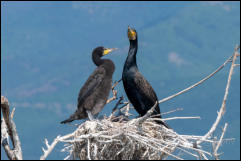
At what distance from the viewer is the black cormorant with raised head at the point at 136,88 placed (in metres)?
7.26

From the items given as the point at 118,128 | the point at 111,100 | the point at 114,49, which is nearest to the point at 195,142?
the point at 118,128

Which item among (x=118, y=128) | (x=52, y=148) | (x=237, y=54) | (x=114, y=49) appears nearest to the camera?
(x=52, y=148)

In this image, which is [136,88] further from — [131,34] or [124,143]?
[124,143]

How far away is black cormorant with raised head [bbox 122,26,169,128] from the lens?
7.26 meters

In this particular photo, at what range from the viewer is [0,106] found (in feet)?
16.1

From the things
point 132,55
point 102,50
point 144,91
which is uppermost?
point 102,50

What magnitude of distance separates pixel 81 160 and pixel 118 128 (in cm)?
73

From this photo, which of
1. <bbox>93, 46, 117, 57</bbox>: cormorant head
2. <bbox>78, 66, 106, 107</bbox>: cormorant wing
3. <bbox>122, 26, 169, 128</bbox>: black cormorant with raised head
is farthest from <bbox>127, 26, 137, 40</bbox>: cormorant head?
<bbox>78, 66, 106, 107</bbox>: cormorant wing

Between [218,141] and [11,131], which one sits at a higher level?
[11,131]

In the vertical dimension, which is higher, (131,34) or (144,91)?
(131,34)

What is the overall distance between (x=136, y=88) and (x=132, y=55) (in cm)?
62

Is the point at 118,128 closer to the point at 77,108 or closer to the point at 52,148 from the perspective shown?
the point at 52,148

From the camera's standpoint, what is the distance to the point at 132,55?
24.7ft

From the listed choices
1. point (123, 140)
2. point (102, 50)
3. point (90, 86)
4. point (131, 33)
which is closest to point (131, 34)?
point (131, 33)
